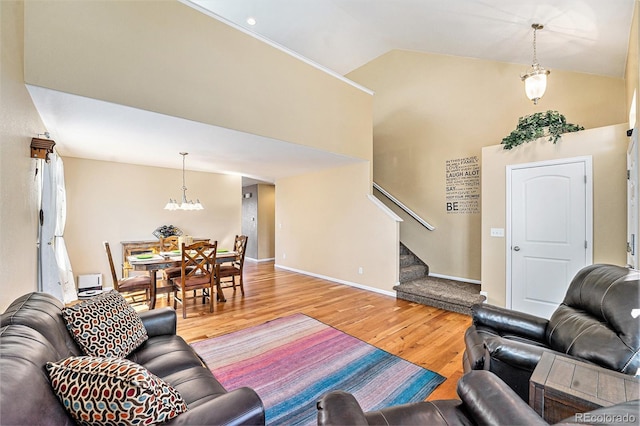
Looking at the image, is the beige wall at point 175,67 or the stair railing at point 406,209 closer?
the beige wall at point 175,67

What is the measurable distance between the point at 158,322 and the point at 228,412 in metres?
1.40

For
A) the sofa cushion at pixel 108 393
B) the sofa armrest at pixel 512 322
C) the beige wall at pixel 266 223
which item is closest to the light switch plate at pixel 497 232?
the sofa armrest at pixel 512 322

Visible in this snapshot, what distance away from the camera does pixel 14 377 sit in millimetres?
837

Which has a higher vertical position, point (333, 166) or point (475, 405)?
point (333, 166)

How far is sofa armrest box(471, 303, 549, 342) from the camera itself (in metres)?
2.04

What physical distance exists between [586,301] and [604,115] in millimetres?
3533

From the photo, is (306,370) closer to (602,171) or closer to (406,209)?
(602,171)

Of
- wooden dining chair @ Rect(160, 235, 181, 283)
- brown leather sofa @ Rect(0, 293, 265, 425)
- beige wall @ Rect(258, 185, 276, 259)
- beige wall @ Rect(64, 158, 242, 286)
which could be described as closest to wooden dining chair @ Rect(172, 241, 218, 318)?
wooden dining chair @ Rect(160, 235, 181, 283)

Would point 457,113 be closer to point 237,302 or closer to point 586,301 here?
point 586,301

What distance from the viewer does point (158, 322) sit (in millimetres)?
2117

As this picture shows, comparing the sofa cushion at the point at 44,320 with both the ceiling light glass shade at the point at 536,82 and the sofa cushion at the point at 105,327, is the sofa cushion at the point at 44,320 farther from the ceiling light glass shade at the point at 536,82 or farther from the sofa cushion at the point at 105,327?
the ceiling light glass shade at the point at 536,82

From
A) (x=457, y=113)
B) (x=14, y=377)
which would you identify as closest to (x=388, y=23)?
(x=457, y=113)

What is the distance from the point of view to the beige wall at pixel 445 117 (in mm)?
4062

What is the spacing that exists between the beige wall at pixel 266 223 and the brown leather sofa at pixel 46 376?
6672 mm
